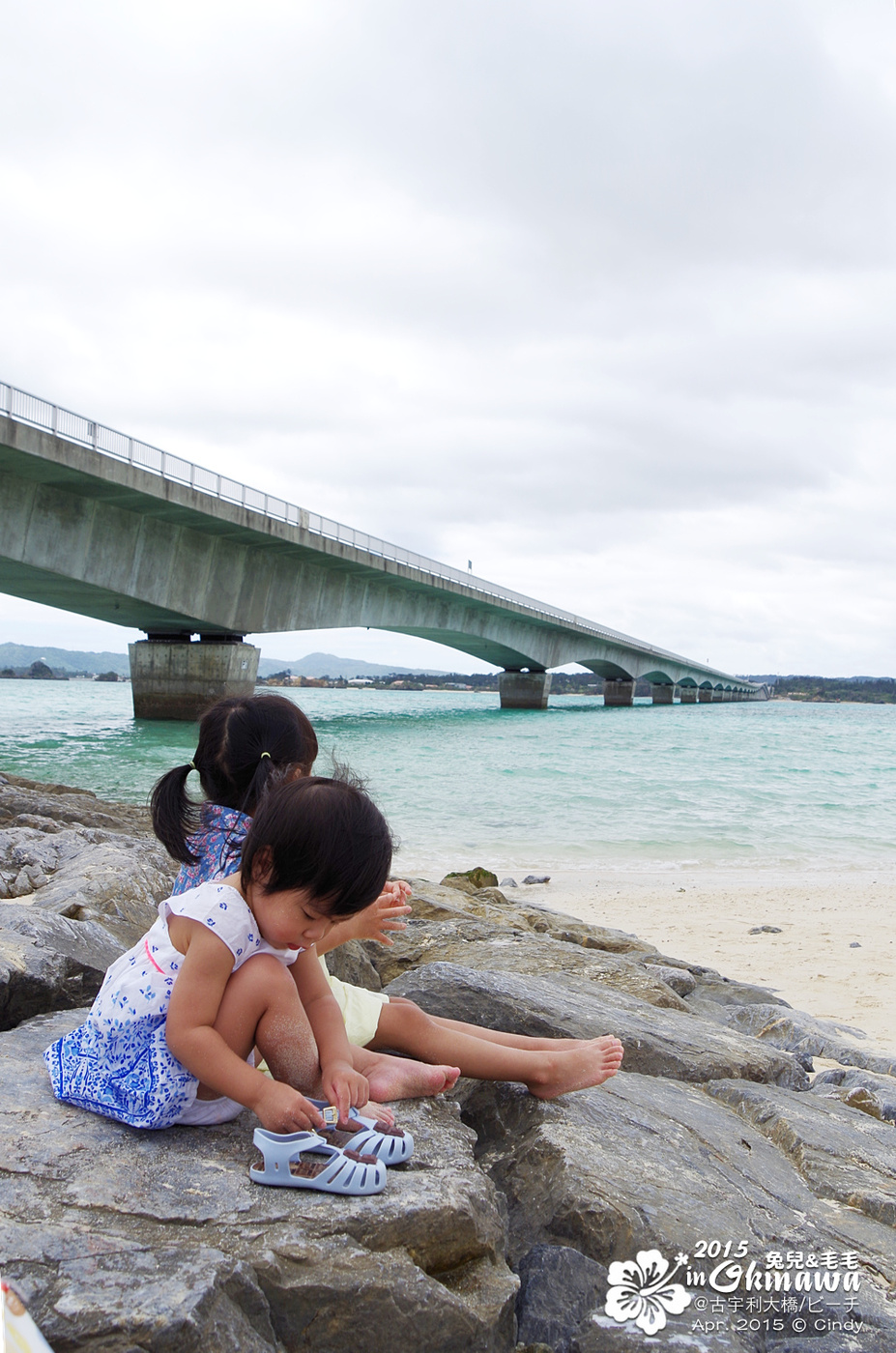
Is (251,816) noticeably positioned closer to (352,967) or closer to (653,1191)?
(653,1191)

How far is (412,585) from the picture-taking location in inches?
1305

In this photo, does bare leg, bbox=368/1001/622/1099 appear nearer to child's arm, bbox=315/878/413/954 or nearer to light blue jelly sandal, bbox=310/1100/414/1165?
child's arm, bbox=315/878/413/954

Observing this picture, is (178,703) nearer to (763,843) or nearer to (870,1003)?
(763,843)

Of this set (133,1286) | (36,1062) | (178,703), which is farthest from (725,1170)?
(178,703)

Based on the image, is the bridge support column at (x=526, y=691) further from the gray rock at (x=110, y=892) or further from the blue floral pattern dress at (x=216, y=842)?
the blue floral pattern dress at (x=216, y=842)

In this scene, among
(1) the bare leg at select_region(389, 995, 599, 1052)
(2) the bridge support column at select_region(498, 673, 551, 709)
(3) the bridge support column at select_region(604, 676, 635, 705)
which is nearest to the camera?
(1) the bare leg at select_region(389, 995, 599, 1052)

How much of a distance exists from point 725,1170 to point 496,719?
39917mm

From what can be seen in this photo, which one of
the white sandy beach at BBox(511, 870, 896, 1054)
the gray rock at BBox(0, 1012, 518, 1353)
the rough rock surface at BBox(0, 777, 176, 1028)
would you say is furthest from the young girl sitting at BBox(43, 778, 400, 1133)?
the white sandy beach at BBox(511, 870, 896, 1054)

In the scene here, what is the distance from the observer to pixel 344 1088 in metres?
2.29

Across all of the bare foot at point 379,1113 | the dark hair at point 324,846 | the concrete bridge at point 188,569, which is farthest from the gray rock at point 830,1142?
the concrete bridge at point 188,569

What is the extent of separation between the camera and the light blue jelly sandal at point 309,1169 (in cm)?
195

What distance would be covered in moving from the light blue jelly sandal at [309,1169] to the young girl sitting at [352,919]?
508mm

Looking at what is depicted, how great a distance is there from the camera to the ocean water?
12383 millimetres

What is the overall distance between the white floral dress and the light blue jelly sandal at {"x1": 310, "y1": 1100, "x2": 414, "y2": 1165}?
34 cm
